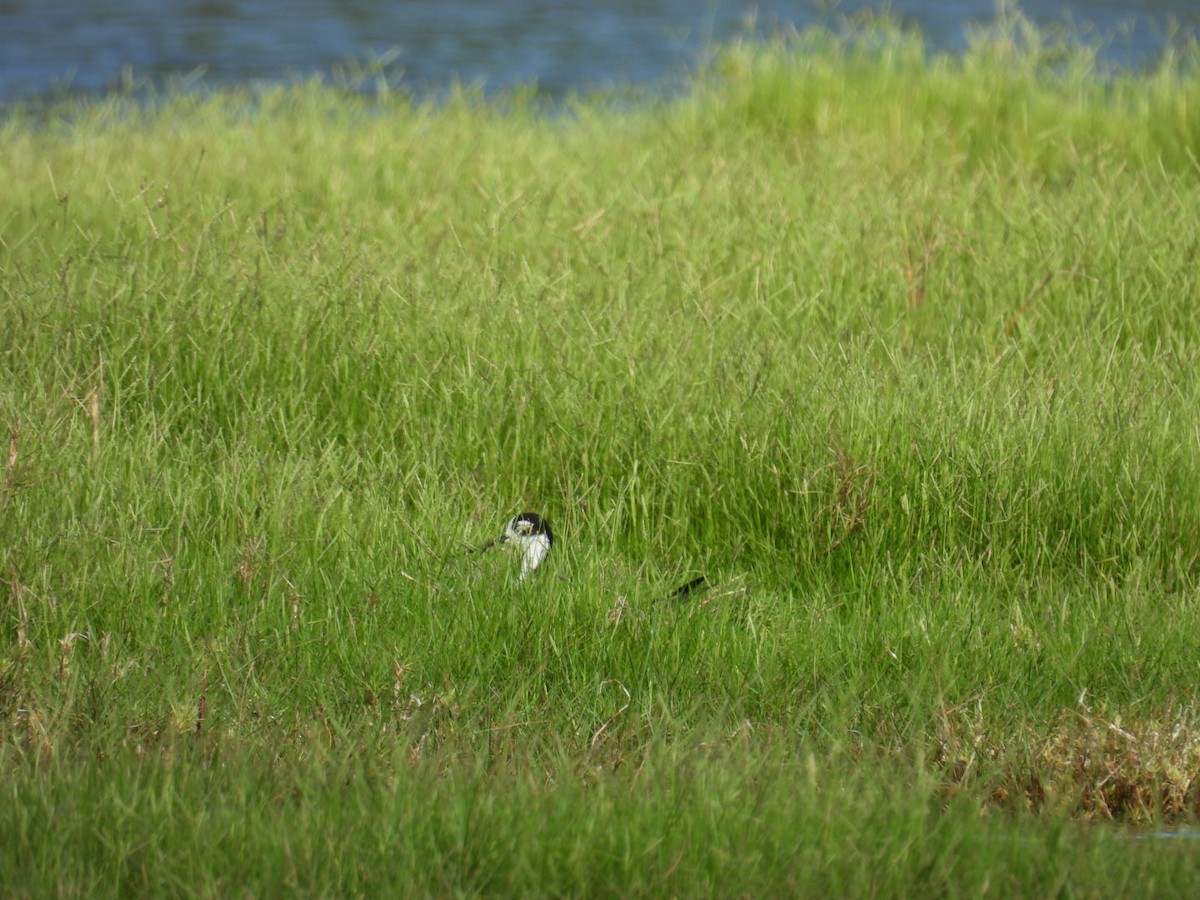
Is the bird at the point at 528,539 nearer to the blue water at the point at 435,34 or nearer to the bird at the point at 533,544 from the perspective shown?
the bird at the point at 533,544

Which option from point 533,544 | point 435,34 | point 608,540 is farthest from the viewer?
point 435,34

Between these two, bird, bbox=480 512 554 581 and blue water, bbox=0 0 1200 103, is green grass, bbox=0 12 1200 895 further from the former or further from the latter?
blue water, bbox=0 0 1200 103

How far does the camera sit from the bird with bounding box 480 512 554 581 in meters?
3.30

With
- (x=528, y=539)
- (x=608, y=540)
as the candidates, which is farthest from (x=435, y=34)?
(x=528, y=539)

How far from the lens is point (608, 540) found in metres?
3.61

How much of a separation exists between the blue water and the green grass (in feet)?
16.4

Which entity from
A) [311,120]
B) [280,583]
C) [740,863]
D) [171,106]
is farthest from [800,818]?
[171,106]

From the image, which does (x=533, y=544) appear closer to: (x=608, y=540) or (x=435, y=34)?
(x=608, y=540)

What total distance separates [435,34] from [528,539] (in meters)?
10.0

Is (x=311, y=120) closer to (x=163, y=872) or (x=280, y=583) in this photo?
(x=280, y=583)

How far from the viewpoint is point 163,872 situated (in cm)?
220

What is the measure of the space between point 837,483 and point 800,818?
1389 millimetres

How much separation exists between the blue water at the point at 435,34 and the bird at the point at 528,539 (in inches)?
254

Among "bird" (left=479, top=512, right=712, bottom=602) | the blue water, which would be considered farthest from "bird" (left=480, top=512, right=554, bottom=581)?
the blue water
